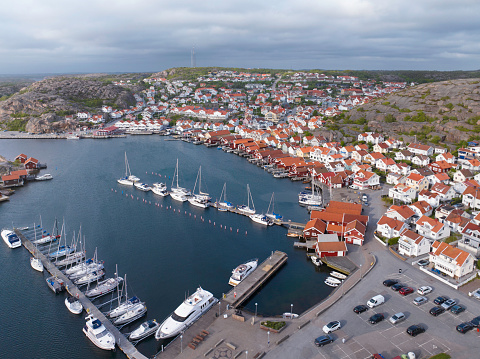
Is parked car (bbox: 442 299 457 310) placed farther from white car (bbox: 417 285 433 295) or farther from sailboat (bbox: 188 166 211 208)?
sailboat (bbox: 188 166 211 208)

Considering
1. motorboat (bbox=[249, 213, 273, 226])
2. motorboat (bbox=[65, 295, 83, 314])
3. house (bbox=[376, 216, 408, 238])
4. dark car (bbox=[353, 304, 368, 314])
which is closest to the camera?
dark car (bbox=[353, 304, 368, 314])

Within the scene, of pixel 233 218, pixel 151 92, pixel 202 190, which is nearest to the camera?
pixel 233 218

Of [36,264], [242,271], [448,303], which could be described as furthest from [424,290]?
[36,264]

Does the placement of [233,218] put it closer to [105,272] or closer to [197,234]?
[197,234]

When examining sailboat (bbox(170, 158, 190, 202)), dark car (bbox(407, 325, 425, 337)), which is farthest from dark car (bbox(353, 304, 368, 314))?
sailboat (bbox(170, 158, 190, 202))

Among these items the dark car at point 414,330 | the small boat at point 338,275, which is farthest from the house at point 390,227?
the dark car at point 414,330

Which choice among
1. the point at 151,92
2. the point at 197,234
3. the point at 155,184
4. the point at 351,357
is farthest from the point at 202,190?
the point at 151,92
